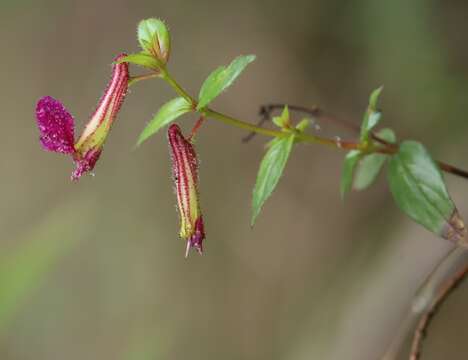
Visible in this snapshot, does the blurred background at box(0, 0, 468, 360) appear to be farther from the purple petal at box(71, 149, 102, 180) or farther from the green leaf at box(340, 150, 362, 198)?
the purple petal at box(71, 149, 102, 180)

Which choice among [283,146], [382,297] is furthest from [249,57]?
[382,297]

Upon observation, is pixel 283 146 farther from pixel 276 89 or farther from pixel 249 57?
pixel 276 89

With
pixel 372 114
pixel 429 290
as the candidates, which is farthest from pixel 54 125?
pixel 429 290

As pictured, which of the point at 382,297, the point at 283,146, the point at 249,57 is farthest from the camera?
the point at 382,297

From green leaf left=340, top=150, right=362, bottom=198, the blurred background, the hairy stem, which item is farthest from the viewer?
the blurred background

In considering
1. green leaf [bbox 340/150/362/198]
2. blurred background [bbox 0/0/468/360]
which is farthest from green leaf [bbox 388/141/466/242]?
blurred background [bbox 0/0/468/360]

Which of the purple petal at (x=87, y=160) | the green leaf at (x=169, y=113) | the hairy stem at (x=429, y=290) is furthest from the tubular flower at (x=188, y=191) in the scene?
the hairy stem at (x=429, y=290)
